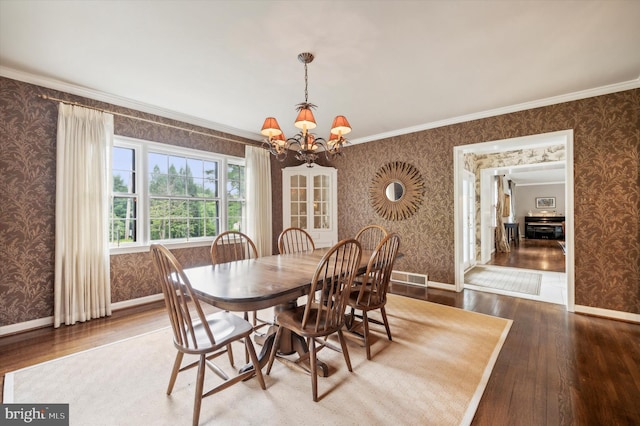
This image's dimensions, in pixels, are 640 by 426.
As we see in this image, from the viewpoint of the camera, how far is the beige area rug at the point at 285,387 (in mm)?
1562

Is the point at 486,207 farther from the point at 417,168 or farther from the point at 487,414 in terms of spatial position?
the point at 487,414

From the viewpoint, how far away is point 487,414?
1.58 metres

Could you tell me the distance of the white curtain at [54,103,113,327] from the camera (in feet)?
9.19

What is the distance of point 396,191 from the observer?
4613mm

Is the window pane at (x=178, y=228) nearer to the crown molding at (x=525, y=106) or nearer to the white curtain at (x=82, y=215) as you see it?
the white curtain at (x=82, y=215)

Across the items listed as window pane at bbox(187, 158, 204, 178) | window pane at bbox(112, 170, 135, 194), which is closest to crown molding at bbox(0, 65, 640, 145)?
window pane at bbox(187, 158, 204, 178)

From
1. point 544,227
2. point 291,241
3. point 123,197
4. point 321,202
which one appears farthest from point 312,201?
point 544,227

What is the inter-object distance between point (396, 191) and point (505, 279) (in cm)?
241

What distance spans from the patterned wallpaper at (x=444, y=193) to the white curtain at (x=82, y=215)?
0.13 meters

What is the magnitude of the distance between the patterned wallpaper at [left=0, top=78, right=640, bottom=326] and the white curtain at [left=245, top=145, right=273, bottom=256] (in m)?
0.74

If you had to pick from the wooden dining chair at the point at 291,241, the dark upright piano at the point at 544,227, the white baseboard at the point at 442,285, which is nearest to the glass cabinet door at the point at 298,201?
the wooden dining chair at the point at 291,241

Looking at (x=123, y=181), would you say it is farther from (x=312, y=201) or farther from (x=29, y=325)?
(x=312, y=201)

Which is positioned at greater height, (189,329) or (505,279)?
(189,329)

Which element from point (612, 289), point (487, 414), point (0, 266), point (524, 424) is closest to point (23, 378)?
point (0, 266)
